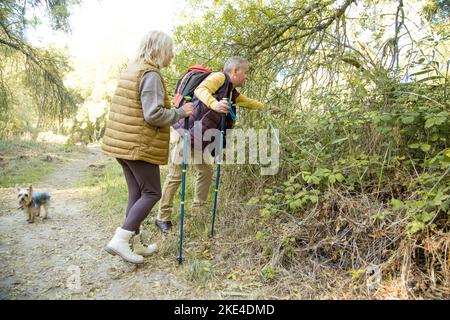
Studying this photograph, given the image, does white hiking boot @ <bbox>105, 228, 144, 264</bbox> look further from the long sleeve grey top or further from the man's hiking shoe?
the long sleeve grey top

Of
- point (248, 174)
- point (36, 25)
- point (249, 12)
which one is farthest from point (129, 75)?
point (36, 25)

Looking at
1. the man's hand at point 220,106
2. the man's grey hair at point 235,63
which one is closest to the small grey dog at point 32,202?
the man's hand at point 220,106

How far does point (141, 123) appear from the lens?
2.72 m

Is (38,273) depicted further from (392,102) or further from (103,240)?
(392,102)

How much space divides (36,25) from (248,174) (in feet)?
17.8

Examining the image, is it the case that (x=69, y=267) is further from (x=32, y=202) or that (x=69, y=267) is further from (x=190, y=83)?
(x=190, y=83)

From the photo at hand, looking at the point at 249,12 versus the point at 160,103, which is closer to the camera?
the point at 160,103

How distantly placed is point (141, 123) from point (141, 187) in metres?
0.58

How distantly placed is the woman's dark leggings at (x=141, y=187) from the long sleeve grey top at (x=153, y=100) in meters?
0.41

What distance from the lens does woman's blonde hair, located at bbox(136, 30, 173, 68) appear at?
2729mm

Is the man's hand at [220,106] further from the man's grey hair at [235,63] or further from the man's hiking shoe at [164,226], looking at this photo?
the man's hiking shoe at [164,226]

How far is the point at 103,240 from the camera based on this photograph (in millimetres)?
3781

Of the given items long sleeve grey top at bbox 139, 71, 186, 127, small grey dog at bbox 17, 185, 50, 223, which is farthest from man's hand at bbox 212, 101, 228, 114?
small grey dog at bbox 17, 185, 50, 223

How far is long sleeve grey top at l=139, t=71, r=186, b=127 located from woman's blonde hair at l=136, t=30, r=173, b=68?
183 millimetres
